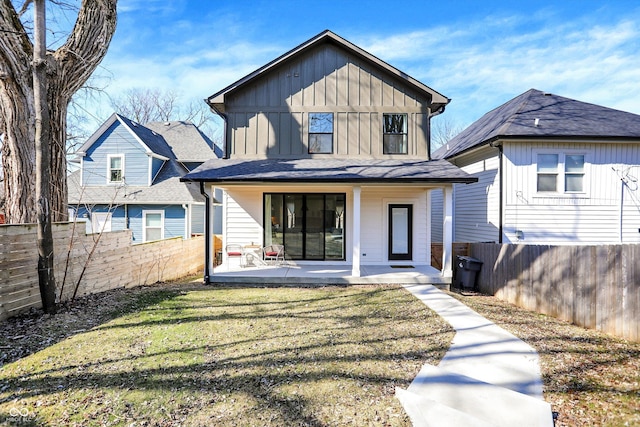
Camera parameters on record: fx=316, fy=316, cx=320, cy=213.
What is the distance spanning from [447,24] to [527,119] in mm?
6074

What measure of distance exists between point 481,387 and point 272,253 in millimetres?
7693

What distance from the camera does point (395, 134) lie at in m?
10.3

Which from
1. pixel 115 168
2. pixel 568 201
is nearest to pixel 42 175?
pixel 115 168

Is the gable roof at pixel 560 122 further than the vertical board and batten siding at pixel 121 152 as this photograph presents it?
No

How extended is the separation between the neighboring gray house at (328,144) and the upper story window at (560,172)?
358cm

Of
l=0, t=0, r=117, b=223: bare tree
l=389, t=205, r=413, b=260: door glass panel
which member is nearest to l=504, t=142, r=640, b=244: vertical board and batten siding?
l=389, t=205, r=413, b=260: door glass panel

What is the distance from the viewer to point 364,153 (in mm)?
10234

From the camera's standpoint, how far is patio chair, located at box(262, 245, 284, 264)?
1012cm

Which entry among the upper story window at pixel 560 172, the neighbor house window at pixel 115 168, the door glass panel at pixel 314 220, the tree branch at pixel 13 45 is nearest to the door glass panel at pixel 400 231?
the door glass panel at pixel 314 220

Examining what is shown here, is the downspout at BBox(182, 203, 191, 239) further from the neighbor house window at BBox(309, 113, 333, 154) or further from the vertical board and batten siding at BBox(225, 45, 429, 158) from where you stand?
the neighbor house window at BBox(309, 113, 333, 154)

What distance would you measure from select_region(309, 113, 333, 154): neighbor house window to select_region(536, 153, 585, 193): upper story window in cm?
676

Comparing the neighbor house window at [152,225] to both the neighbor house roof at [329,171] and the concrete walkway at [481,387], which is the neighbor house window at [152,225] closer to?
the neighbor house roof at [329,171]

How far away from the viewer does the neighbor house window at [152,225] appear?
14.0 meters

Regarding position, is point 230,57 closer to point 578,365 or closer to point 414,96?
point 414,96
